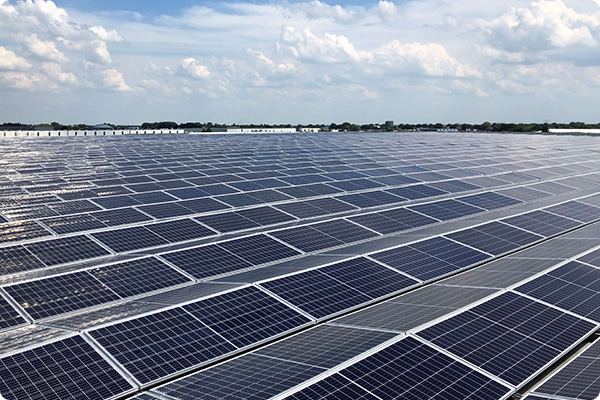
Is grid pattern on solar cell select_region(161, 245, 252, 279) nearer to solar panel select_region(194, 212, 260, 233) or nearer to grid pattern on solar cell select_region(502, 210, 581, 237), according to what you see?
solar panel select_region(194, 212, 260, 233)

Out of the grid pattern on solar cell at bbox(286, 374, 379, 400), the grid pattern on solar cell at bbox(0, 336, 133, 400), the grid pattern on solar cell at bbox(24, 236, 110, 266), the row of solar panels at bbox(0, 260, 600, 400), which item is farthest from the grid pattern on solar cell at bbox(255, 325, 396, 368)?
the grid pattern on solar cell at bbox(24, 236, 110, 266)

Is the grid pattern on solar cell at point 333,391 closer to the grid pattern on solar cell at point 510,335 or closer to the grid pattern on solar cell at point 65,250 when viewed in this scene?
the grid pattern on solar cell at point 510,335

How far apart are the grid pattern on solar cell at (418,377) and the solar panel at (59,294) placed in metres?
8.16

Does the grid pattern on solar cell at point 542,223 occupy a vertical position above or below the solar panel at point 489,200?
below

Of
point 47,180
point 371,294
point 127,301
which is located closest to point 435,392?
point 371,294

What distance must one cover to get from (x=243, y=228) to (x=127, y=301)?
864cm

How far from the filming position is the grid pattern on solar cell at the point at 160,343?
37.0 feet

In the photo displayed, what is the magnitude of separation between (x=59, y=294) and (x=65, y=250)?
4191 millimetres

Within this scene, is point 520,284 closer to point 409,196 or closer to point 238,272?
point 238,272

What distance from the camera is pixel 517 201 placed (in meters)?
33.1

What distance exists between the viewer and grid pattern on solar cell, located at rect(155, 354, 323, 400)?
9.99 meters

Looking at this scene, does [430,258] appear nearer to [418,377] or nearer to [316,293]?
[316,293]

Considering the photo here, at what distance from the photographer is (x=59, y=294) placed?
597 inches

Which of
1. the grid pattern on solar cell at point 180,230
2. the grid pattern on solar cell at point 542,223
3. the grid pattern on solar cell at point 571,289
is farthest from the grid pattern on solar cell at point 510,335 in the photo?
the grid pattern on solar cell at point 180,230
